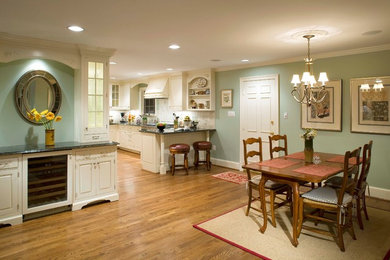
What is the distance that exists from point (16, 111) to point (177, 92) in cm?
412

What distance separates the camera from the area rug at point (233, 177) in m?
5.37

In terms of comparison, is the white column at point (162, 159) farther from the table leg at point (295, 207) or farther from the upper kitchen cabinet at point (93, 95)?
the table leg at point (295, 207)

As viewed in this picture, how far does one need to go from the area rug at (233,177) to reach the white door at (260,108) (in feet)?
1.71

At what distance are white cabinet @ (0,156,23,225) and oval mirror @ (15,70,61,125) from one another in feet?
2.63

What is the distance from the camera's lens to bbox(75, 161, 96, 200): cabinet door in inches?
151

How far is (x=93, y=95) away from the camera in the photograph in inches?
167

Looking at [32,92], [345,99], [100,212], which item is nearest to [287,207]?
[345,99]

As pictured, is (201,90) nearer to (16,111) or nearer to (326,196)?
(16,111)

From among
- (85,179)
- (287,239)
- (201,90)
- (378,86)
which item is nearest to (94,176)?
(85,179)

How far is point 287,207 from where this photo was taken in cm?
392

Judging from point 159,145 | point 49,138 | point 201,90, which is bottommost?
point 159,145

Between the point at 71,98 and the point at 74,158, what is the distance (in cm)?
101

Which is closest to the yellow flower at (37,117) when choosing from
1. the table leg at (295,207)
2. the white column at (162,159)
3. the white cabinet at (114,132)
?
the white column at (162,159)

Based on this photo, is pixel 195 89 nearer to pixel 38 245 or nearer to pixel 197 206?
pixel 197 206
